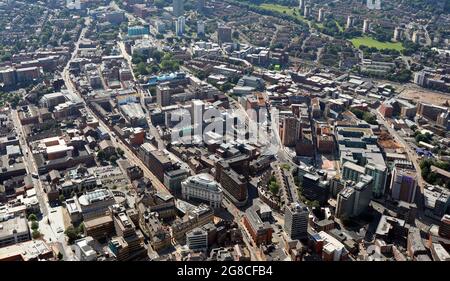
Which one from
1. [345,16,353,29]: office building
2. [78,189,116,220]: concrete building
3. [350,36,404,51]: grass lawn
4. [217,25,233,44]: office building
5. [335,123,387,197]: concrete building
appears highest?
[345,16,353,29]: office building

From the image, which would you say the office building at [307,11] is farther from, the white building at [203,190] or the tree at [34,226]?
the tree at [34,226]

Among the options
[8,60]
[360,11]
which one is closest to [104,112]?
[8,60]

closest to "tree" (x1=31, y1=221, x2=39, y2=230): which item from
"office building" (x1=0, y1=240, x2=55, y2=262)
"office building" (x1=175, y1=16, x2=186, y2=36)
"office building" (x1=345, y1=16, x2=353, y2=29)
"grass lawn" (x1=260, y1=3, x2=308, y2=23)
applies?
"office building" (x1=0, y1=240, x2=55, y2=262)

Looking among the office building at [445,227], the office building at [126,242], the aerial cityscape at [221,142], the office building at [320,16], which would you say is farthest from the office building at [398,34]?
the office building at [126,242]

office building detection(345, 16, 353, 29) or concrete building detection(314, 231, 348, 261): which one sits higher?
office building detection(345, 16, 353, 29)

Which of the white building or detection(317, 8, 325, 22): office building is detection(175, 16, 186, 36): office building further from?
the white building
